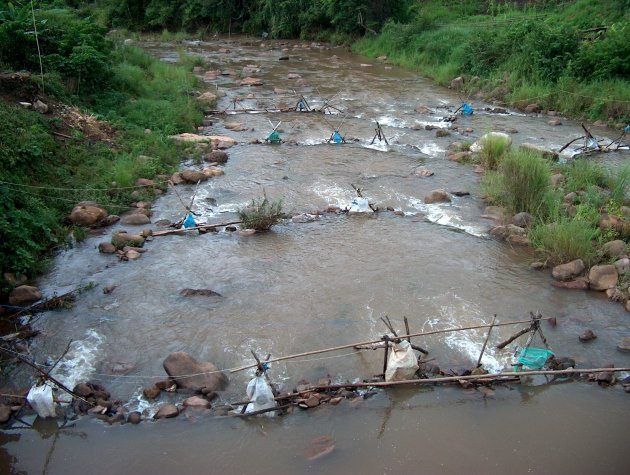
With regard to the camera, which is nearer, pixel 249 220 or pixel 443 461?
pixel 443 461

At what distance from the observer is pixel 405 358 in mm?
6266

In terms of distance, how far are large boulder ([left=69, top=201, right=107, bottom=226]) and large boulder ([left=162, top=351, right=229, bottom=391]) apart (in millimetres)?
4551

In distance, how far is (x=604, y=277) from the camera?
8.19m

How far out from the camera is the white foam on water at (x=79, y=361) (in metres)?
6.52

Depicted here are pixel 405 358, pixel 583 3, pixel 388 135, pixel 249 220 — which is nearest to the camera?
pixel 405 358

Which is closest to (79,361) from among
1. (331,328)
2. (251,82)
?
(331,328)

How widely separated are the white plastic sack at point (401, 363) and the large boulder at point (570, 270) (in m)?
3.49

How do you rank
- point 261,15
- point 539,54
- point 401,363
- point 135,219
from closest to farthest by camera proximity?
1. point 401,363
2. point 135,219
3. point 539,54
4. point 261,15

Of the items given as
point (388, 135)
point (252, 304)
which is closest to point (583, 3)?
point (388, 135)

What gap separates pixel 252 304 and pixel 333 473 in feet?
10.5

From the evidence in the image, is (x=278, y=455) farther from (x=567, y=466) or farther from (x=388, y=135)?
(x=388, y=135)

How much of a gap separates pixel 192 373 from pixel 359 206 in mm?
5335

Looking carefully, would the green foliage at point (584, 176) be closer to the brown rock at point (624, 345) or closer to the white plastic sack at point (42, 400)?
the brown rock at point (624, 345)

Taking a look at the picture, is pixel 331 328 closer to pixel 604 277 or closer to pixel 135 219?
pixel 604 277
